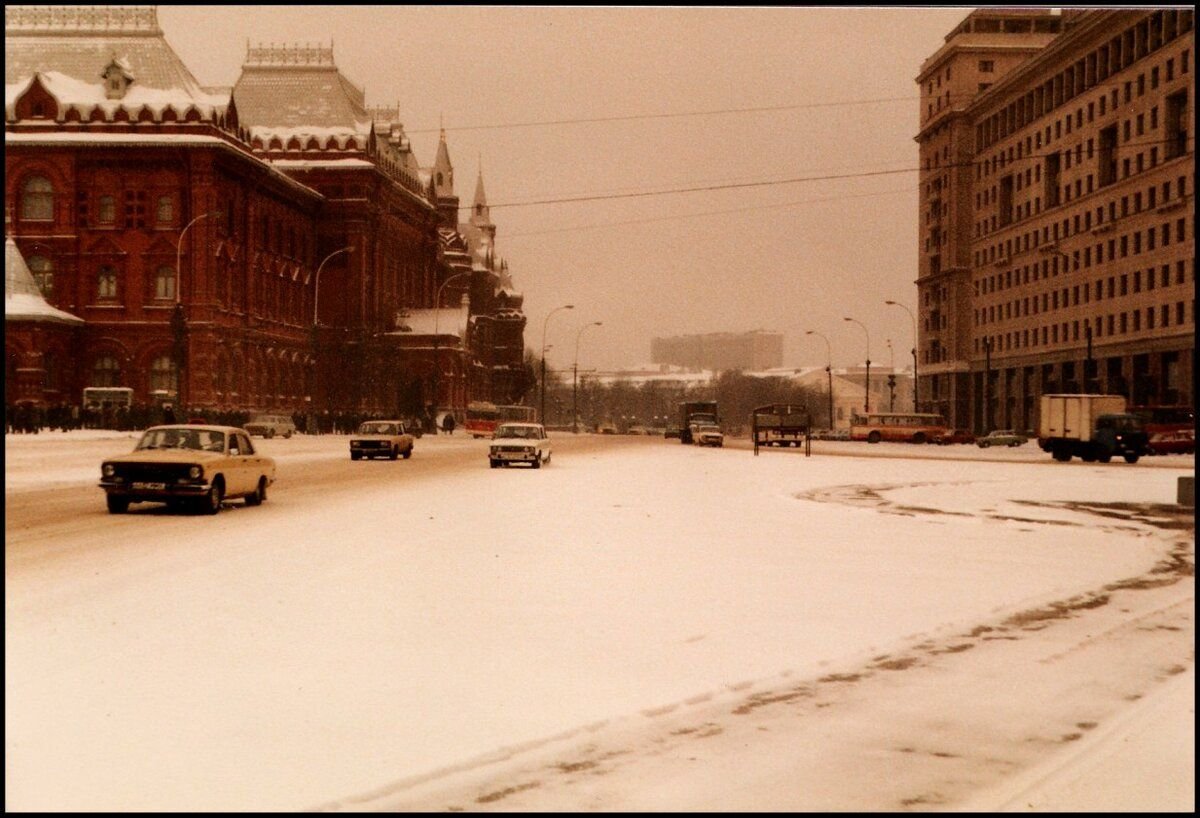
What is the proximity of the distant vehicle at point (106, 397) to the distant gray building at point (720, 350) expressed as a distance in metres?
6.70

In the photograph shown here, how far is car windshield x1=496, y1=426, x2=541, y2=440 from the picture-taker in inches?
1341

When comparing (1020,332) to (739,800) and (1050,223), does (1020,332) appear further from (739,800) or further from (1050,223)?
(739,800)

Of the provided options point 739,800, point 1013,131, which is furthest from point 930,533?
point 739,800

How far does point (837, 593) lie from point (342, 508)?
10.5 metres

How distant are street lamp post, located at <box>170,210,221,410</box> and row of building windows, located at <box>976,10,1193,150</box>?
10.4 meters

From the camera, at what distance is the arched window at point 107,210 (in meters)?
13.2

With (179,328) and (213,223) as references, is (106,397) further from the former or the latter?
(213,223)

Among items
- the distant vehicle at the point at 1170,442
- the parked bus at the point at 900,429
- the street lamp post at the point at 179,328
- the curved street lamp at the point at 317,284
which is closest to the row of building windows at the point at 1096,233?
the distant vehicle at the point at 1170,442

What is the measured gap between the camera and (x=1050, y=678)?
7.41m

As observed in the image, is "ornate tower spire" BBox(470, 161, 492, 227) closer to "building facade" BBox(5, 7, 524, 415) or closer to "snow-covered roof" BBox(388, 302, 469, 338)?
"building facade" BBox(5, 7, 524, 415)

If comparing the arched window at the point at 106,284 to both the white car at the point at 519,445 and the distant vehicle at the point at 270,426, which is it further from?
the white car at the point at 519,445

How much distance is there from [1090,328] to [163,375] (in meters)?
15.4

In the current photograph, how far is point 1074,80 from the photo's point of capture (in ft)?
50.6

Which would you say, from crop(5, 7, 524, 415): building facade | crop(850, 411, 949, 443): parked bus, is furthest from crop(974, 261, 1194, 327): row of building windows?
crop(850, 411, 949, 443): parked bus
